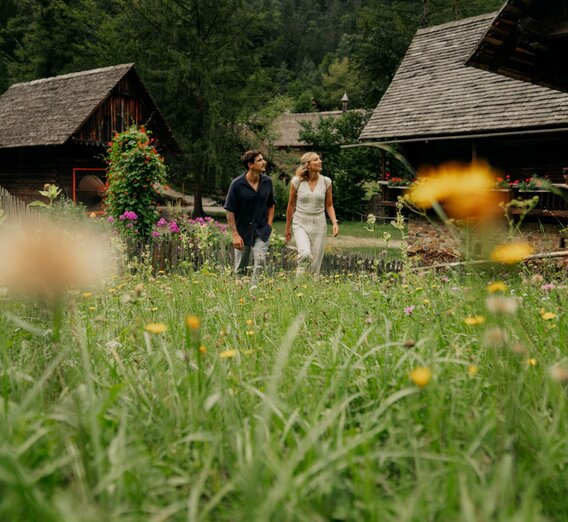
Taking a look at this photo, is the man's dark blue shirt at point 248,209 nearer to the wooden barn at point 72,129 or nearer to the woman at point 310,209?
the woman at point 310,209

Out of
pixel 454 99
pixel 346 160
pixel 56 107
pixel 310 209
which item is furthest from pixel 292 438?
pixel 346 160

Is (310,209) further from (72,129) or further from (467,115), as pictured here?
(72,129)

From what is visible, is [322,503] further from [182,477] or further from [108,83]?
[108,83]

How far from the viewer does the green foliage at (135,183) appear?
10453 millimetres

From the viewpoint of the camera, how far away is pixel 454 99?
15.2 metres

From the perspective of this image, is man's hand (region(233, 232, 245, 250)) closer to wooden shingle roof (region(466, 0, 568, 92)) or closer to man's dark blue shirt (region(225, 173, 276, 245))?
man's dark blue shirt (region(225, 173, 276, 245))

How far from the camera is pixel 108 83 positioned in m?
19.5

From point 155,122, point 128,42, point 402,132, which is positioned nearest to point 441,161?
point 402,132

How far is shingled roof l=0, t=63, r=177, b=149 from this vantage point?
1855 cm

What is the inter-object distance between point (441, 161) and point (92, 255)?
15553 mm

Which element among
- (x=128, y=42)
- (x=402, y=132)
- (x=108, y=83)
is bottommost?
(x=402, y=132)

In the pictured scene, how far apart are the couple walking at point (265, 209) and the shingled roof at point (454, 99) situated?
6.42m

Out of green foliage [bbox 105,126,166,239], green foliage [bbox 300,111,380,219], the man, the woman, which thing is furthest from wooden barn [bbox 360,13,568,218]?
green foliage [bbox 300,111,380,219]

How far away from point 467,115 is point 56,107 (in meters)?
14.2
